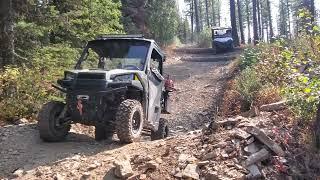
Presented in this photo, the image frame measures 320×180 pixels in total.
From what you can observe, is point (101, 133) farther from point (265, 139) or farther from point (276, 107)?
point (265, 139)

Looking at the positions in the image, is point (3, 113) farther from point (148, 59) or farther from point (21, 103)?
point (148, 59)

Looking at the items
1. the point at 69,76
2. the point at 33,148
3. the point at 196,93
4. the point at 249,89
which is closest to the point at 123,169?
the point at 33,148

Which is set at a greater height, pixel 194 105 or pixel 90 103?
pixel 90 103

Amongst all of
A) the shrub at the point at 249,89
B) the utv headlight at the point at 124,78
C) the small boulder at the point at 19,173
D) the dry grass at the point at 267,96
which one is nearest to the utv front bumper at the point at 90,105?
the utv headlight at the point at 124,78

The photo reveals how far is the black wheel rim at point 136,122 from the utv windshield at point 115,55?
1.04 meters

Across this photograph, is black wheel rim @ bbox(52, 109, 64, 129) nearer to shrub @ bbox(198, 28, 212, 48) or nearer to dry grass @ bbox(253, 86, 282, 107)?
dry grass @ bbox(253, 86, 282, 107)

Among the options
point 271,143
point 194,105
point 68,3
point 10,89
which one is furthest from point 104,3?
point 271,143

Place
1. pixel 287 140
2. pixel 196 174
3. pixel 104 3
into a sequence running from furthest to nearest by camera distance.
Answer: pixel 104 3 < pixel 287 140 < pixel 196 174

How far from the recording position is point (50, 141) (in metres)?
8.25

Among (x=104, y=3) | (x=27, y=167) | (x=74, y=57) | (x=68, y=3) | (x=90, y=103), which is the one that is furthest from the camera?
(x=104, y=3)

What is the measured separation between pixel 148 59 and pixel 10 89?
3.62 metres

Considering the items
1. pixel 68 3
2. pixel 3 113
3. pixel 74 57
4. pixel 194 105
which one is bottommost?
pixel 194 105

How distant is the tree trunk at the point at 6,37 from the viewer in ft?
38.0

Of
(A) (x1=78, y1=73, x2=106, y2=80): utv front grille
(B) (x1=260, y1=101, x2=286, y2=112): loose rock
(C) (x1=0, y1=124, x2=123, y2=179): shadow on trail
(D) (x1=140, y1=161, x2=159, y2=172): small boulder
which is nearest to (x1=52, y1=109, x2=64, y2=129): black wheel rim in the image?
(C) (x1=0, y1=124, x2=123, y2=179): shadow on trail
